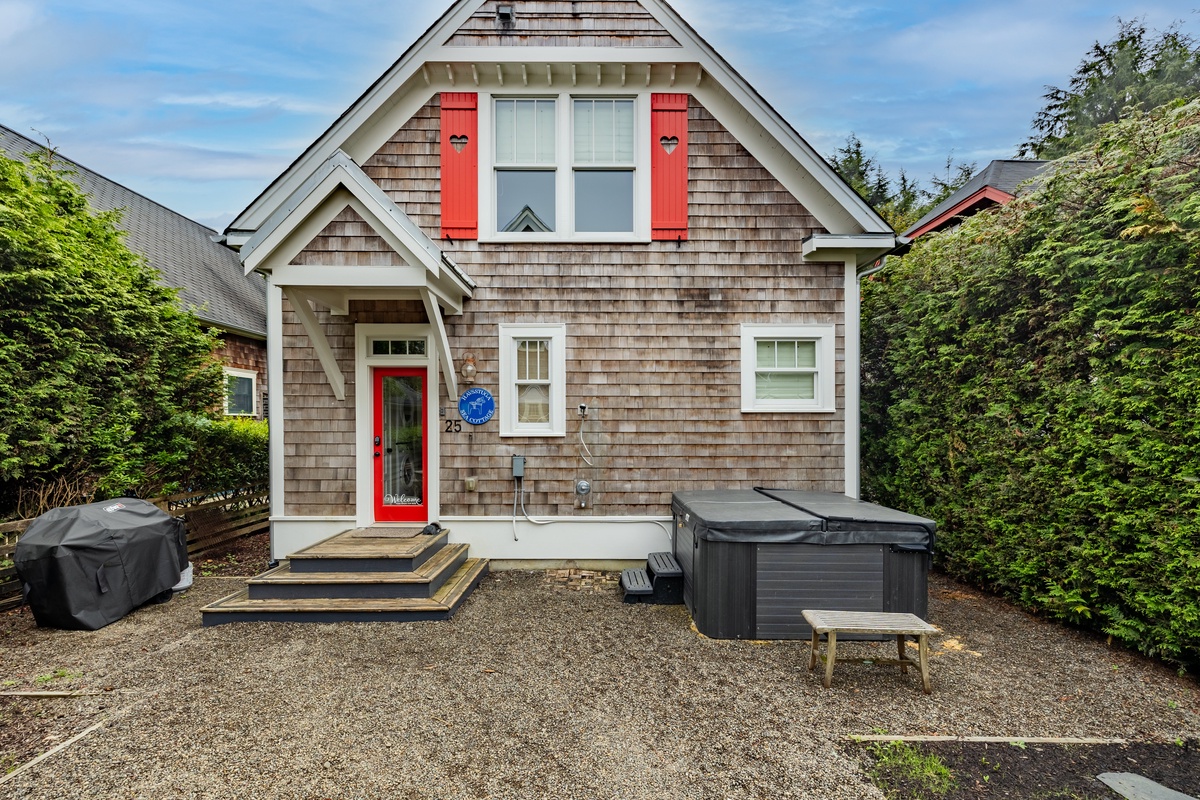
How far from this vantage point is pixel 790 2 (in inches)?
431

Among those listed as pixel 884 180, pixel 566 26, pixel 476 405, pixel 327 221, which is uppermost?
pixel 884 180

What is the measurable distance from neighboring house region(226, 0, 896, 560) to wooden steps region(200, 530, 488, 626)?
3.34ft

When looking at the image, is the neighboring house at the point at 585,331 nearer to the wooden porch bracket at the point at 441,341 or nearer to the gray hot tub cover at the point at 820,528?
the wooden porch bracket at the point at 441,341

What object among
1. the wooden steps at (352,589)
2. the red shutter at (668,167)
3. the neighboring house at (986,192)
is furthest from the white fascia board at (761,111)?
the neighboring house at (986,192)

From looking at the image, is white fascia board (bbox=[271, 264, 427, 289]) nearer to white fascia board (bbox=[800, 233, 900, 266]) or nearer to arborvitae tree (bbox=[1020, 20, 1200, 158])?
white fascia board (bbox=[800, 233, 900, 266])

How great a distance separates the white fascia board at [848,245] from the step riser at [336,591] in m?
5.20

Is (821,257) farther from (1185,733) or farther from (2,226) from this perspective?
(2,226)

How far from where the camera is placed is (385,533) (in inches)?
228

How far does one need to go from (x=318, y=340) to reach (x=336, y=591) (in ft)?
8.52

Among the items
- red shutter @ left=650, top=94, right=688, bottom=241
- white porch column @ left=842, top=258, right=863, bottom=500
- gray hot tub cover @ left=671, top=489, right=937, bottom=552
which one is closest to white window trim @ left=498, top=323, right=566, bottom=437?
red shutter @ left=650, top=94, right=688, bottom=241

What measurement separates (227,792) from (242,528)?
5631mm

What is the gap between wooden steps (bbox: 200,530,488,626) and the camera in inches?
177

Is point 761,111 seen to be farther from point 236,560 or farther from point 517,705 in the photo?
point 236,560

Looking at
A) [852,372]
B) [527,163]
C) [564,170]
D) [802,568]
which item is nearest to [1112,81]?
[852,372]
